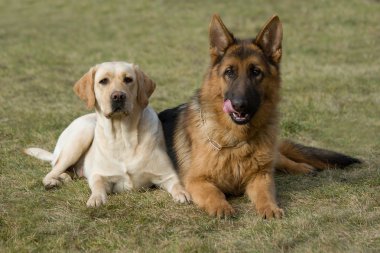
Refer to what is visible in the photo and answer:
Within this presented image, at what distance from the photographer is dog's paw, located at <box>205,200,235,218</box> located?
200 inches

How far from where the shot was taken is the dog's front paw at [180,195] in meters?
5.56

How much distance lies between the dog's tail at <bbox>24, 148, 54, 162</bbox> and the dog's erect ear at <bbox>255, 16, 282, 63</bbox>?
116 inches

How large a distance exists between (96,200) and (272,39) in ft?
7.11

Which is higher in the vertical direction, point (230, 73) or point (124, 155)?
point (230, 73)

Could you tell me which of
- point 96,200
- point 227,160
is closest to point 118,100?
point 96,200

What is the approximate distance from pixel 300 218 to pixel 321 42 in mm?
11208

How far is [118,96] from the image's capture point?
18.7 ft

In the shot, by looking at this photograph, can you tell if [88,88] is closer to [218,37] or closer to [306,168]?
[218,37]

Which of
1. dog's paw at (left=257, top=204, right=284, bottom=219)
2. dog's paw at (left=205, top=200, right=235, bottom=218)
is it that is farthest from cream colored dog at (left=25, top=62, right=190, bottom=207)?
dog's paw at (left=257, top=204, right=284, bottom=219)

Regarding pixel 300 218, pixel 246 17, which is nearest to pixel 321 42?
pixel 246 17

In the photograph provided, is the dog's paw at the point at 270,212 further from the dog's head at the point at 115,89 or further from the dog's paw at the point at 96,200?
the dog's head at the point at 115,89

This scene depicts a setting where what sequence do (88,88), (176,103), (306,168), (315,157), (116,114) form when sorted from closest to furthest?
(116,114), (88,88), (306,168), (315,157), (176,103)

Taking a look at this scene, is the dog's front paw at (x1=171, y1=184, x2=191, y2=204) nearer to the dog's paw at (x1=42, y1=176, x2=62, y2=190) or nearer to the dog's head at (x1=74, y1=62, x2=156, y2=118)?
the dog's head at (x1=74, y1=62, x2=156, y2=118)

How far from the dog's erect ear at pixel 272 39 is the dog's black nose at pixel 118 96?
51.9 inches
